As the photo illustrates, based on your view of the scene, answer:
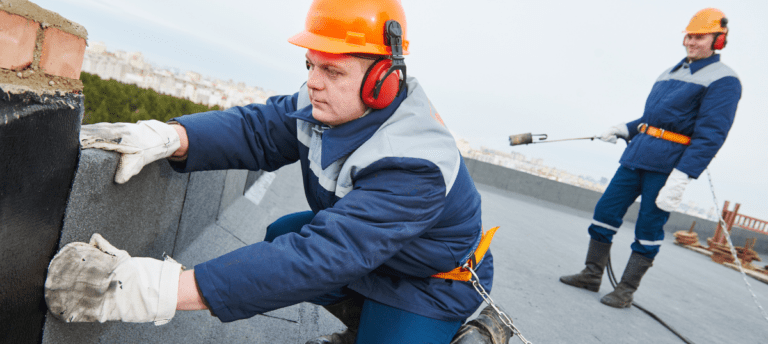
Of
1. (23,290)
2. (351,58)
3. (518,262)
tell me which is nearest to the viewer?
(23,290)

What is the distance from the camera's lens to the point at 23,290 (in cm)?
104

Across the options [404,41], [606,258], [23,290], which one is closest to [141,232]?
[23,290]

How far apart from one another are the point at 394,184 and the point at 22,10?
3.01 ft

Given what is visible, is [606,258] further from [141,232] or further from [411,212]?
[141,232]

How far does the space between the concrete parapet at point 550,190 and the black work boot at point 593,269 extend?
8.49 meters

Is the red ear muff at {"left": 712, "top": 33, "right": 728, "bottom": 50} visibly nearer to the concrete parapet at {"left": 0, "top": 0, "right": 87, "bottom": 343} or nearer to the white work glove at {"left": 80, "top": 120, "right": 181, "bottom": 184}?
the white work glove at {"left": 80, "top": 120, "right": 181, "bottom": 184}

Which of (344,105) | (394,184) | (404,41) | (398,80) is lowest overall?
(394,184)

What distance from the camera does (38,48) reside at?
0.94 metres

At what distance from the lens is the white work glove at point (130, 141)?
1.25 metres

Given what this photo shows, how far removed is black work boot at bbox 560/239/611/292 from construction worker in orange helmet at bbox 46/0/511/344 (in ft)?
7.43

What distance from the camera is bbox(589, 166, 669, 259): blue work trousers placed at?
→ 342cm

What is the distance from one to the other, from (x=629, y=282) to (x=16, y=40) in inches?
155

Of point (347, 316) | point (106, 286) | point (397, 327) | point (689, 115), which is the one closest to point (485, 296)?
point (397, 327)

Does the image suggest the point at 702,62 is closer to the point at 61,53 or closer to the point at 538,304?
the point at 538,304
